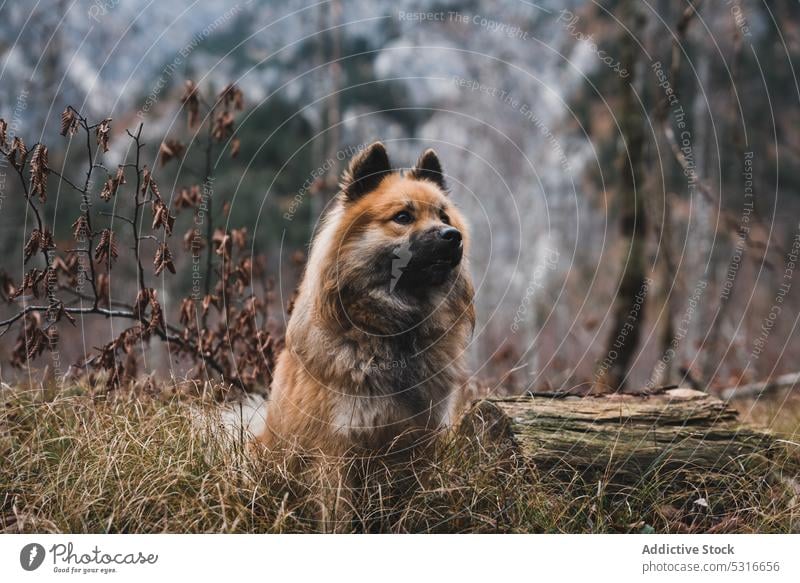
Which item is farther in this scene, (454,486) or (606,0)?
(606,0)

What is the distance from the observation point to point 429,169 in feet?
11.6

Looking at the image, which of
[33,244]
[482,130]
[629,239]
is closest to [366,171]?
[33,244]

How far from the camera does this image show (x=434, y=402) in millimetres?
3326

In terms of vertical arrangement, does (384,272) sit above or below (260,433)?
above

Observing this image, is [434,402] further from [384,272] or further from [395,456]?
[384,272]

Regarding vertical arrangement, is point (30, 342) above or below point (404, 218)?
below

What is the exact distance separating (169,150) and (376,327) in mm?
1702

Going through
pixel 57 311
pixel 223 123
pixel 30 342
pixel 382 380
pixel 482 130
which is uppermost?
pixel 482 130

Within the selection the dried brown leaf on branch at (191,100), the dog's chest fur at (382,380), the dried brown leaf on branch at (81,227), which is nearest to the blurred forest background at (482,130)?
the dried brown leaf on branch at (191,100)

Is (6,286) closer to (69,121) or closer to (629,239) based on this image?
(69,121)

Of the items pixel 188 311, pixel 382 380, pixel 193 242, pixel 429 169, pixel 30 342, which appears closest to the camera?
pixel 382 380

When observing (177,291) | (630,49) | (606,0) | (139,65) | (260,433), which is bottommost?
(260,433)

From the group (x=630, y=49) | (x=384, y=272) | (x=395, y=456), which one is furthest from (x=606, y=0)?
(x=395, y=456)

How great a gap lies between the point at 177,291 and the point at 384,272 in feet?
20.0
